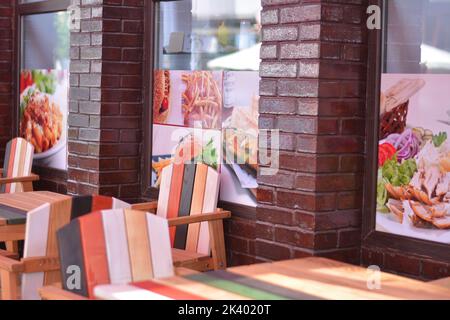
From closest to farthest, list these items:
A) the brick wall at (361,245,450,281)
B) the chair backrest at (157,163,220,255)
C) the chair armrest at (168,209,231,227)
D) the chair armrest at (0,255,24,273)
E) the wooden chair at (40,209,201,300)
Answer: the wooden chair at (40,209,201,300) → the chair armrest at (0,255,24,273) → the brick wall at (361,245,450,281) → the chair armrest at (168,209,231,227) → the chair backrest at (157,163,220,255)

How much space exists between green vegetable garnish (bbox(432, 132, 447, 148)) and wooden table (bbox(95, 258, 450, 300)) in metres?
1.06

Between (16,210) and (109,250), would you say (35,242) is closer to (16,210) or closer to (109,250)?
(109,250)

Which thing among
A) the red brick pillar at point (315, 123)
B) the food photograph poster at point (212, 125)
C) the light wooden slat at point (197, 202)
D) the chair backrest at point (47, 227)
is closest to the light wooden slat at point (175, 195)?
the light wooden slat at point (197, 202)

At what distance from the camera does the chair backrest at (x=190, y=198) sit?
5.20 m

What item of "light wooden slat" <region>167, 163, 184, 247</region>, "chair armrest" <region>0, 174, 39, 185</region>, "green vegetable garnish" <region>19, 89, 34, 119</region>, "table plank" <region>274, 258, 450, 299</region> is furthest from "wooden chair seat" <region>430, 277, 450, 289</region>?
"green vegetable garnish" <region>19, 89, 34, 119</region>

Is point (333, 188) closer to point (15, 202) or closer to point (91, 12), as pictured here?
point (15, 202)

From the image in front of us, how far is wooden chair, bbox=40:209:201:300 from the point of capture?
3.22 meters

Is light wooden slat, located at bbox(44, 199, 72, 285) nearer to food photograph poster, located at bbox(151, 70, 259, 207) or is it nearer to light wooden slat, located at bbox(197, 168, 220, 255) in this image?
light wooden slat, located at bbox(197, 168, 220, 255)

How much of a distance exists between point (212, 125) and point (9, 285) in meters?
1.98

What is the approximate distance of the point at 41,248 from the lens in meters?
3.88

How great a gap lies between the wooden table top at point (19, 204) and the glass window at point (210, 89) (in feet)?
3.10

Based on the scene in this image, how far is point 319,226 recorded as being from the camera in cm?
435

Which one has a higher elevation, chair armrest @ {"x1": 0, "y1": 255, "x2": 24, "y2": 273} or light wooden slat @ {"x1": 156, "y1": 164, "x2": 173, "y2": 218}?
light wooden slat @ {"x1": 156, "y1": 164, "x2": 173, "y2": 218}

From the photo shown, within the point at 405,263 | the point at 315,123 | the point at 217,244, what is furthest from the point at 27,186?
the point at 405,263
